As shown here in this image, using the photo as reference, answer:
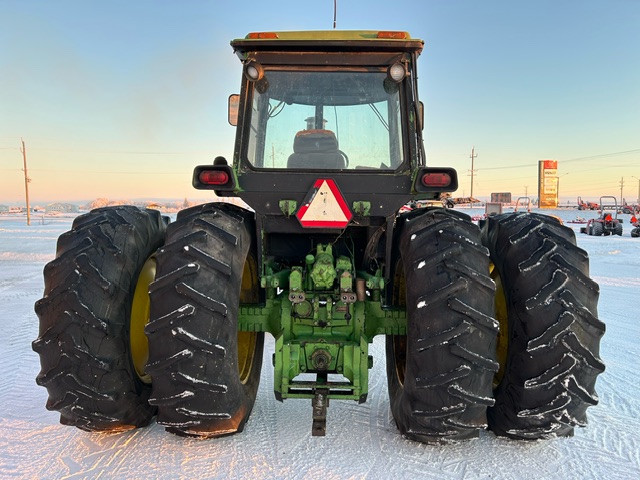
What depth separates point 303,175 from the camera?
3.16 metres

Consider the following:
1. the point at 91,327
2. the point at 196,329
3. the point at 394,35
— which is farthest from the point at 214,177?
the point at 394,35

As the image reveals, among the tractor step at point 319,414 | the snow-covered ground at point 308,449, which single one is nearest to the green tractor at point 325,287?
the tractor step at point 319,414

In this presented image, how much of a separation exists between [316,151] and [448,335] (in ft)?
5.35

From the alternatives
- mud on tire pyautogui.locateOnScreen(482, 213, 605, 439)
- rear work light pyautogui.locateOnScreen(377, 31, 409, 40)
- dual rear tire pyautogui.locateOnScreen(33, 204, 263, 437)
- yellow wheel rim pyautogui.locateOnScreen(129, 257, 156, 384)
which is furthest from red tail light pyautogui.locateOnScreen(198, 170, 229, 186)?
mud on tire pyautogui.locateOnScreen(482, 213, 605, 439)

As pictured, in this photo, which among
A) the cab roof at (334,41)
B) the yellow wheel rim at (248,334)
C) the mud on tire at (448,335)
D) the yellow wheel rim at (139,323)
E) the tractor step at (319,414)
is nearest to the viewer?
the mud on tire at (448,335)

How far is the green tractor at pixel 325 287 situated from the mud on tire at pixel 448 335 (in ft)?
0.03

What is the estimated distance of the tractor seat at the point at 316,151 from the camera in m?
3.35

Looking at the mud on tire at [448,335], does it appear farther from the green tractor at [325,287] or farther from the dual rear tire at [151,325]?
the dual rear tire at [151,325]

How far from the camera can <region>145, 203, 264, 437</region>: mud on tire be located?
2.57 m

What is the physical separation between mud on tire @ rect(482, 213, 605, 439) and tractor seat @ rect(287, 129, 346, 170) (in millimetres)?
1361

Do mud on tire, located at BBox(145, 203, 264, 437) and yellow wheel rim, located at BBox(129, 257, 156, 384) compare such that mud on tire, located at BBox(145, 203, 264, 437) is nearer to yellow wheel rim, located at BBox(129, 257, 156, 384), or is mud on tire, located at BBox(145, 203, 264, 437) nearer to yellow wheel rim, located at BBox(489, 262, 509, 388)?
yellow wheel rim, located at BBox(129, 257, 156, 384)

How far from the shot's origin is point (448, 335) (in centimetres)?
254

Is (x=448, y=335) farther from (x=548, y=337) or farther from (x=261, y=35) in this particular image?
(x=261, y=35)

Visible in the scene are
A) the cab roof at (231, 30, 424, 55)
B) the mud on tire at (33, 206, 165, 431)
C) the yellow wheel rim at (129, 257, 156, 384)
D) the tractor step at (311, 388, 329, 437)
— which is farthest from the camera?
the yellow wheel rim at (129, 257, 156, 384)
